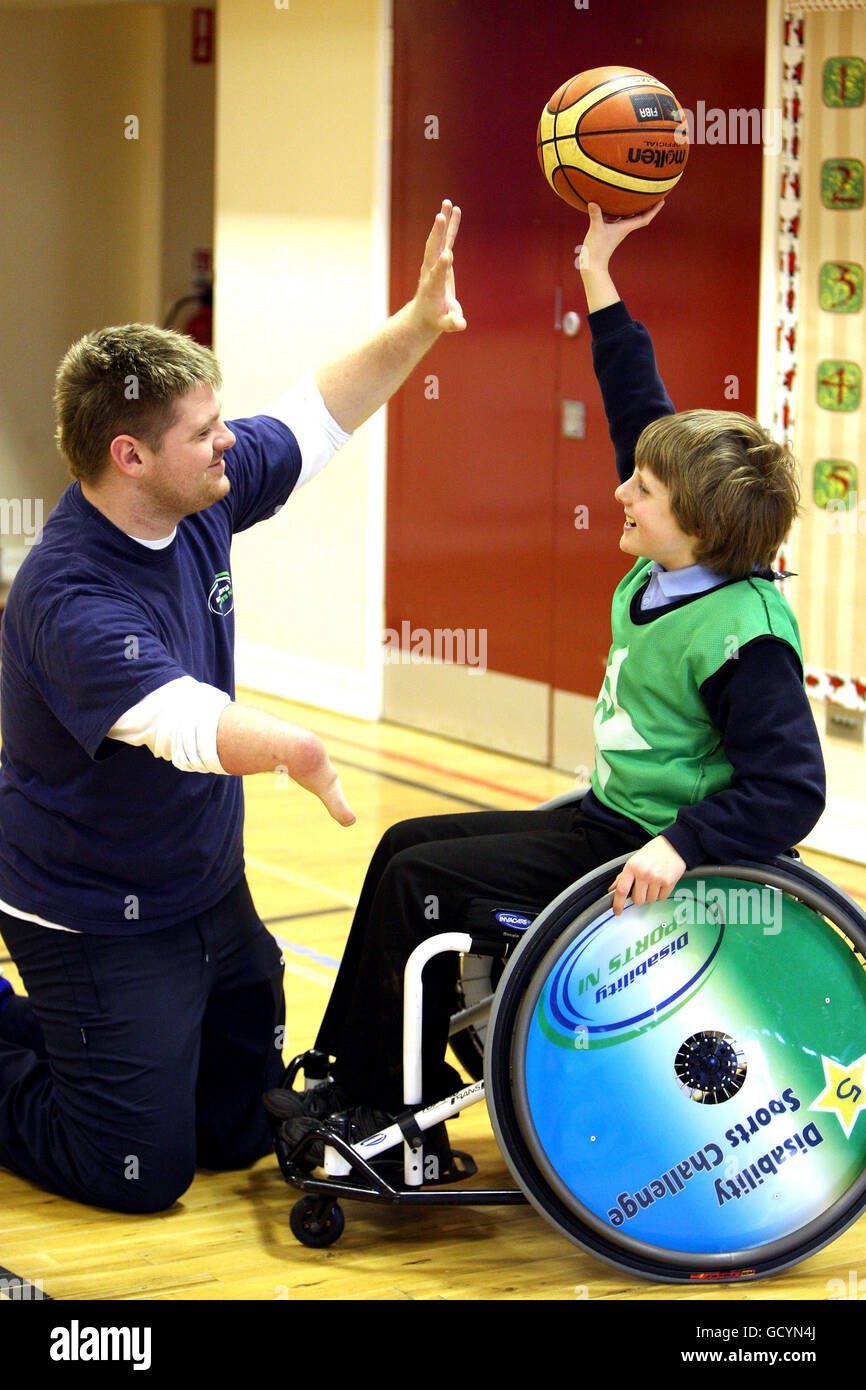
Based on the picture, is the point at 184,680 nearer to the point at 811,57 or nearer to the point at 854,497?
the point at 854,497

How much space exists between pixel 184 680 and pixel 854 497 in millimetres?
2455

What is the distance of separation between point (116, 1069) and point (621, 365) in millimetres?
1214

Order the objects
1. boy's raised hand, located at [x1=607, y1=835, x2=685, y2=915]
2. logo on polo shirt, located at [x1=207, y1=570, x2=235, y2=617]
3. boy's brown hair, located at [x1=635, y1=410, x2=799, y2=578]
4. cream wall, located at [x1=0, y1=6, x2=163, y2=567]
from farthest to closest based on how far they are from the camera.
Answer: cream wall, located at [x1=0, y1=6, x2=163, y2=567] → logo on polo shirt, located at [x1=207, y1=570, x2=235, y2=617] → boy's brown hair, located at [x1=635, y1=410, x2=799, y2=578] → boy's raised hand, located at [x1=607, y1=835, x2=685, y2=915]

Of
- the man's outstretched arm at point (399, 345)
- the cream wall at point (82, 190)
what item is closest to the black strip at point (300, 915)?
the man's outstretched arm at point (399, 345)

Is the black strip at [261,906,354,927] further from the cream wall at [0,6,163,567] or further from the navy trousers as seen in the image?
the cream wall at [0,6,163,567]

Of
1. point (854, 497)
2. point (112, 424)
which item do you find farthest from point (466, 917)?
point (854, 497)

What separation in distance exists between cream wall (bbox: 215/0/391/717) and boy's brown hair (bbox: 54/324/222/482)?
3256 mm

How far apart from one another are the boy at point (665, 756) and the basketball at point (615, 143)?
1.41 ft

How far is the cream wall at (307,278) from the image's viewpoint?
5719 mm

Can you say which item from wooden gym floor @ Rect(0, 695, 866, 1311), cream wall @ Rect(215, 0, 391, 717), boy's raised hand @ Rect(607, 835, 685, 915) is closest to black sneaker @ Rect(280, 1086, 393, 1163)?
wooden gym floor @ Rect(0, 695, 866, 1311)

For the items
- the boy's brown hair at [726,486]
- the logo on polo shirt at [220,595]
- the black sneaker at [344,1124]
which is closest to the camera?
the boy's brown hair at [726,486]

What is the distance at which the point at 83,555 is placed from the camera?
250 centimetres

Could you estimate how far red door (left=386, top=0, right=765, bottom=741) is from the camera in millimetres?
4617

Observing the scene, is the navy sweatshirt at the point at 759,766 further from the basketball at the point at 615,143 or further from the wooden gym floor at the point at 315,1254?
the basketball at the point at 615,143
